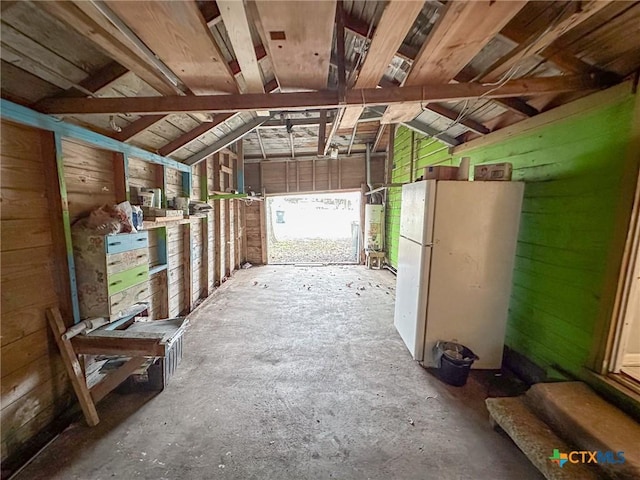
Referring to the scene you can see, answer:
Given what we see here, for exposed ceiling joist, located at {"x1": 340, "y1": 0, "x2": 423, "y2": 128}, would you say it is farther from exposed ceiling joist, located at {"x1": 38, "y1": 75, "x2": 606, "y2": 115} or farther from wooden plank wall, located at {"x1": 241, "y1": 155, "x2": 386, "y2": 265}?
wooden plank wall, located at {"x1": 241, "y1": 155, "x2": 386, "y2": 265}

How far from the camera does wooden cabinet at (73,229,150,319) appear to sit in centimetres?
183

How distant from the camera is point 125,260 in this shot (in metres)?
1.97

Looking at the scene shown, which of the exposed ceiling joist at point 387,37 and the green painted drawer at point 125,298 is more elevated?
the exposed ceiling joist at point 387,37

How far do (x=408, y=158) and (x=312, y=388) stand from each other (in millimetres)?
4485

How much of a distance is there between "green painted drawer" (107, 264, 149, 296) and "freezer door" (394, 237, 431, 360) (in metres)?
2.36

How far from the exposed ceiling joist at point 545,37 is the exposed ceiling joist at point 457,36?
198 millimetres

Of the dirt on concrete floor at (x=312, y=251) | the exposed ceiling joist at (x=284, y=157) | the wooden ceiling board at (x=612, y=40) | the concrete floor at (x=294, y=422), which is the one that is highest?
the exposed ceiling joist at (x=284, y=157)

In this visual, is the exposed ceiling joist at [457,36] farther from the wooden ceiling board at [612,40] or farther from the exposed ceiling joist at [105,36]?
the exposed ceiling joist at [105,36]

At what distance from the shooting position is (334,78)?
3270 mm

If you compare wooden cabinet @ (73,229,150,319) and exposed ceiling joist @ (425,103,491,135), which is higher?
exposed ceiling joist @ (425,103,491,135)

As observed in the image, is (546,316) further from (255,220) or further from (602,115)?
(255,220)

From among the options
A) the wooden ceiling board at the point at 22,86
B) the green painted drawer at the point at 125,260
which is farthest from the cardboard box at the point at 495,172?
the wooden ceiling board at the point at 22,86

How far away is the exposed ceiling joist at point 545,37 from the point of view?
111 cm

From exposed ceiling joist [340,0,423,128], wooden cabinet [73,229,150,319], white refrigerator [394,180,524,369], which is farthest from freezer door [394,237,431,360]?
wooden cabinet [73,229,150,319]
